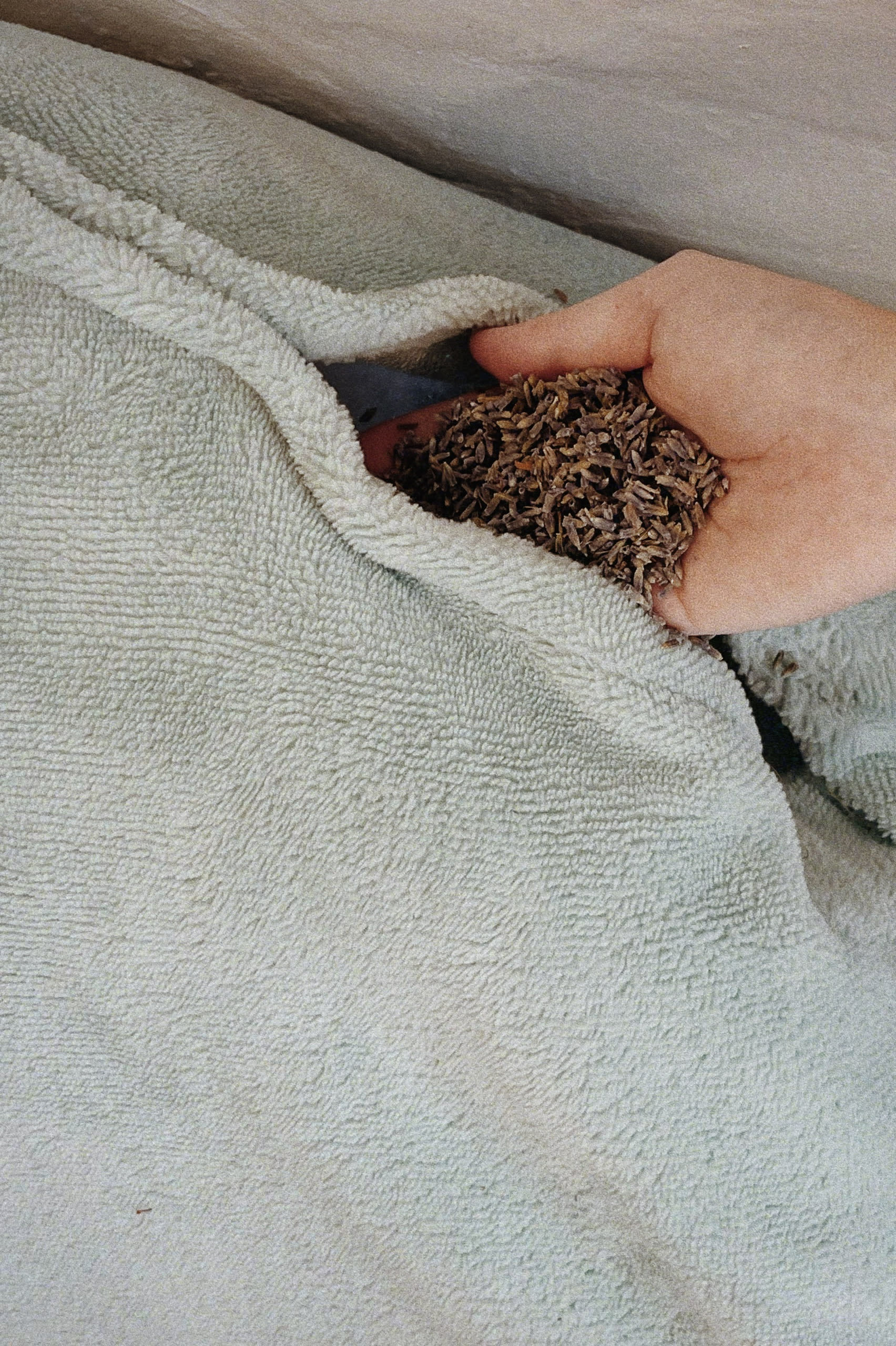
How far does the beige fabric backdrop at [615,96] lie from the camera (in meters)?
0.74

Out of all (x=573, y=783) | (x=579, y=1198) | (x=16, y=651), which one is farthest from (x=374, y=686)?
(x=579, y=1198)

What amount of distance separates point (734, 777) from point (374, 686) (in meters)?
0.29

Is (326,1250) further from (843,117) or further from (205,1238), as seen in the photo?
(843,117)

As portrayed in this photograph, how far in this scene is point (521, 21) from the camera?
2.50 ft

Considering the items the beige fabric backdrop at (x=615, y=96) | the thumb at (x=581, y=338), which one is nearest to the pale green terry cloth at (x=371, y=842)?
the thumb at (x=581, y=338)

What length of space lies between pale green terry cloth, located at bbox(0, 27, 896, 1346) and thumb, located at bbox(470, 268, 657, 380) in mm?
49

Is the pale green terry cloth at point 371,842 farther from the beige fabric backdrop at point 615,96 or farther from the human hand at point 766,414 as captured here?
the beige fabric backdrop at point 615,96

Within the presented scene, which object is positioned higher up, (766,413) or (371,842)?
(766,413)

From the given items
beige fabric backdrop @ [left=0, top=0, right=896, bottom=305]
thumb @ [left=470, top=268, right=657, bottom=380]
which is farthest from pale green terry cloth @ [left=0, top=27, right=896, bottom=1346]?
beige fabric backdrop @ [left=0, top=0, right=896, bottom=305]

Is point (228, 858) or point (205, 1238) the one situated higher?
point (228, 858)

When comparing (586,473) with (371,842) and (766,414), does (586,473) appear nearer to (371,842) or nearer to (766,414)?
(766,414)

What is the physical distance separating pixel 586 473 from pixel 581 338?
113mm

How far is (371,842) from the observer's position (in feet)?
2.31

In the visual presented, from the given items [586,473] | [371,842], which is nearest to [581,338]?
[586,473]
